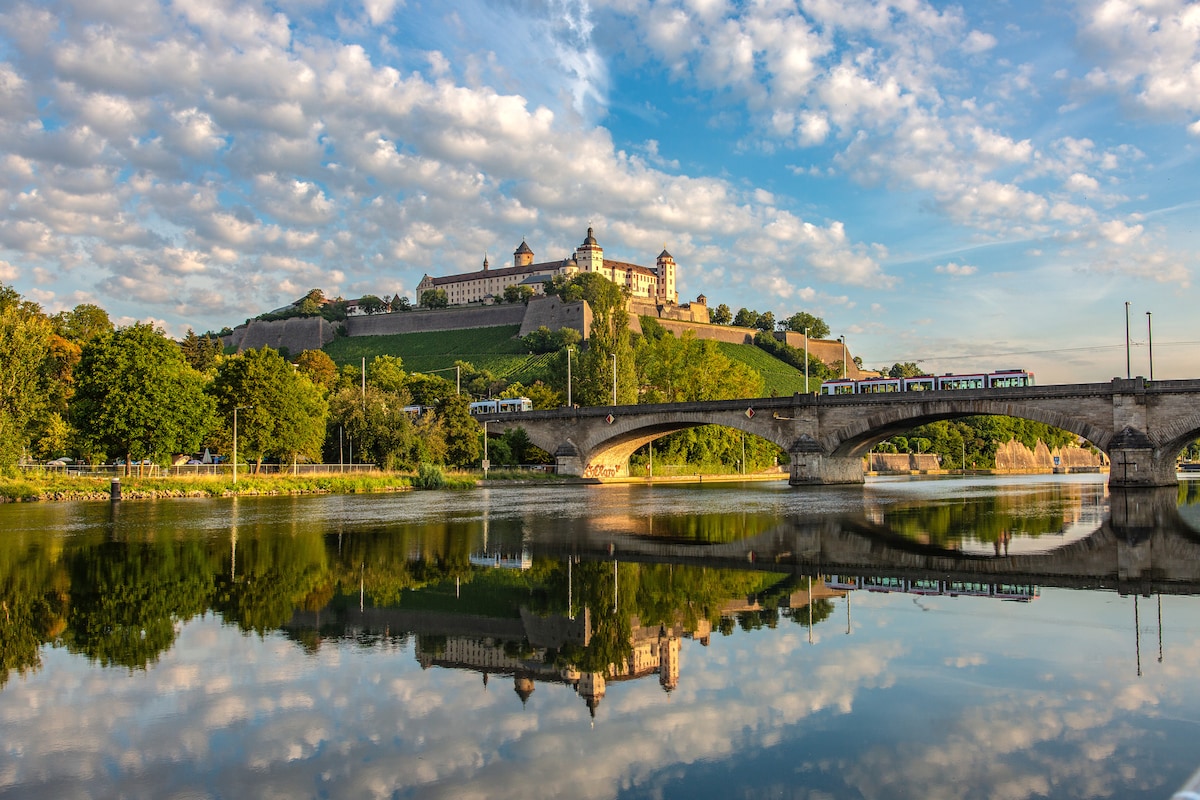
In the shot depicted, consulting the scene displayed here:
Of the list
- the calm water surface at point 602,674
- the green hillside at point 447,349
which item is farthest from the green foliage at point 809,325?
the calm water surface at point 602,674

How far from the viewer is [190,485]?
48.6m

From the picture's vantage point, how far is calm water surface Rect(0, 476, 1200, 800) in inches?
257

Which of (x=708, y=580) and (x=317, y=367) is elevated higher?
(x=317, y=367)

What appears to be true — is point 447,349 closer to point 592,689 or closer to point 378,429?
point 378,429

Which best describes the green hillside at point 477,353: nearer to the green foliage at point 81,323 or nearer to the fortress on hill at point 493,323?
the fortress on hill at point 493,323

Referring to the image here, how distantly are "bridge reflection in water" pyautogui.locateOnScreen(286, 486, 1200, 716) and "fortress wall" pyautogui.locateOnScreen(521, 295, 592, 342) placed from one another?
392 feet

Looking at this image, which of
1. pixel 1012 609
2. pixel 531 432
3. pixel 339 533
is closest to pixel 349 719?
pixel 1012 609

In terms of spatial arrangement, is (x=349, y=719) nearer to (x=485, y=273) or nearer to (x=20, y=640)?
(x=20, y=640)

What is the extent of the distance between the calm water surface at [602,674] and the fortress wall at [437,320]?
142m

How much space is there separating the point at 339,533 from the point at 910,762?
→ 20900 millimetres

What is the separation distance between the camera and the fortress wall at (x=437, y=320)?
160625 mm

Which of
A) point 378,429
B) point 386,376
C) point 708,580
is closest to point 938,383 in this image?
point 378,429

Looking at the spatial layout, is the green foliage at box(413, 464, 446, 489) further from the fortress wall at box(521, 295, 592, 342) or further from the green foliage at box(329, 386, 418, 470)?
the fortress wall at box(521, 295, 592, 342)

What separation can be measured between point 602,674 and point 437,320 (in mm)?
158453
